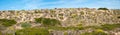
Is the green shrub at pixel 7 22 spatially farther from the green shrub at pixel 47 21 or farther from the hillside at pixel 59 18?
the green shrub at pixel 47 21

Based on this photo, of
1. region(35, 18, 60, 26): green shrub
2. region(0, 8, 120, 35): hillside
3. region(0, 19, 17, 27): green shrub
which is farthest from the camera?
region(35, 18, 60, 26): green shrub

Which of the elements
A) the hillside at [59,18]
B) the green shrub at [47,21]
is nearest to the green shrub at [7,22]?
the hillside at [59,18]

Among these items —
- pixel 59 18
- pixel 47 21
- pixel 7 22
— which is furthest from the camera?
pixel 59 18

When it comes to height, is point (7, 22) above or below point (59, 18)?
above

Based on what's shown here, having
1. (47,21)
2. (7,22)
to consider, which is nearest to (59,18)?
(47,21)

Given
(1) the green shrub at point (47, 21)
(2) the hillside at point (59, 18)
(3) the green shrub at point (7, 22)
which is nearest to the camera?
(3) the green shrub at point (7, 22)

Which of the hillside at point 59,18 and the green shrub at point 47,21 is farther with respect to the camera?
the green shrub at point 47,21

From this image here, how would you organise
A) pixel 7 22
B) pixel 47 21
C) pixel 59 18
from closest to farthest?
→ pixel 7 22, pixel 47 21, pixel 59 18

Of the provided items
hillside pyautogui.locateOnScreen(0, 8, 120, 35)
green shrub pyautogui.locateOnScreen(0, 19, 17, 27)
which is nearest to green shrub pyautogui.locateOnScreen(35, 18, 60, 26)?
hillside pyautogui.locateOnScreen(0, 8, 120, 35)

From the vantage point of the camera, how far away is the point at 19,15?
58.7 meters

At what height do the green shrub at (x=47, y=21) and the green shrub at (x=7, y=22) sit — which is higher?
the green shrub at (x=7, y=22)

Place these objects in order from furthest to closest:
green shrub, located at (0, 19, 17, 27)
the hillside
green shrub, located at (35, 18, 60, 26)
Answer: green shrub, located at (35, 18, 60, 26)
the hillside
green shrub, located at (0, 19, 17, 27)

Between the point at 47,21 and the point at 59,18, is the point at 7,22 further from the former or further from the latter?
the point at 59,18

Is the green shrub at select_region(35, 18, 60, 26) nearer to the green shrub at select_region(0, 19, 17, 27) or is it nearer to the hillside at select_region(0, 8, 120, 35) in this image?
the hillside at select_region(0, 8, 120, 35)
